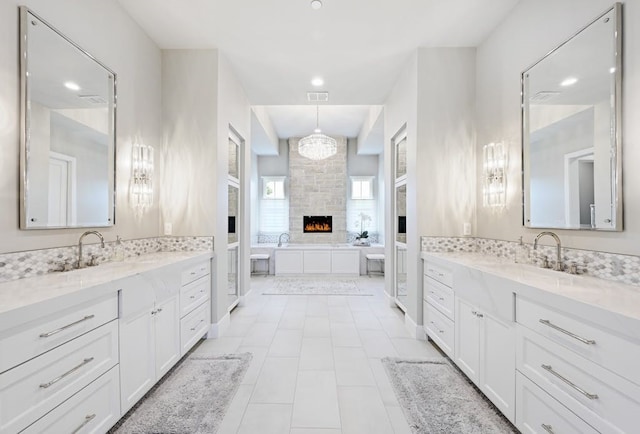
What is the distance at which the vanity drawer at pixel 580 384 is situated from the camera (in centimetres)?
111

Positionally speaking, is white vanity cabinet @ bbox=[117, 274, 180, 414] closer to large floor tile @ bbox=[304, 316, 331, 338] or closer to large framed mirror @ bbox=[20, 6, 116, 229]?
large framed mirror @ bbox=[20, 6, 116, 229]

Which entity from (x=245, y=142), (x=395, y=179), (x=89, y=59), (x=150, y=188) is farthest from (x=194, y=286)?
(x=395, y=179)

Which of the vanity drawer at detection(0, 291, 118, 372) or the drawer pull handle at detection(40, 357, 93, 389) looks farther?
the drawer pull handle at detection(40, 357, 93, 389)

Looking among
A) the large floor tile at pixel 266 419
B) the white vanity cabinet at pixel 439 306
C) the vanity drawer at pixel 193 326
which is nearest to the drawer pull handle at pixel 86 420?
the large floor tile at pixel 266 419

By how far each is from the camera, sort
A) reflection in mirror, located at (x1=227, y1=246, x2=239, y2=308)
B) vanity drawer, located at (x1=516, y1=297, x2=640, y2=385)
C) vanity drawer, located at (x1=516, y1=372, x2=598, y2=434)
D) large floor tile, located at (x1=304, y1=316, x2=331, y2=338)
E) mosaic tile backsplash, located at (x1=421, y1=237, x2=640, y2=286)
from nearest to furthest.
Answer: vanity drawer, located at (x1=516, y1=297, x2=640, y2=385), vanity drawer, located at (x1=516, y1=372, x2=598, y2=434), mosaic tile backsplash, located at (x1=421, y1=237, x2=640, y2=286), large floor tile, located at (x1=304, y1=316, x2=331, y2=338), reflection in mirror, located at (x1=227, y1=246, x2=239, y2=308)

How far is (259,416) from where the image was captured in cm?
195

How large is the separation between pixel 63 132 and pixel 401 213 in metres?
3.60

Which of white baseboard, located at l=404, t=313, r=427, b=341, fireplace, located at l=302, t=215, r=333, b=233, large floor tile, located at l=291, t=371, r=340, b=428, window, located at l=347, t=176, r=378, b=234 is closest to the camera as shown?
large floor tile, located at l=291, t=371, r=340, b=428

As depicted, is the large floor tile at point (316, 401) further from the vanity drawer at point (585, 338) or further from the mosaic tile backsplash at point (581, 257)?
the mosaic tile backsplash at point (581, 257)

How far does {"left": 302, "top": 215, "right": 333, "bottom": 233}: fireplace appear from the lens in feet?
24.7

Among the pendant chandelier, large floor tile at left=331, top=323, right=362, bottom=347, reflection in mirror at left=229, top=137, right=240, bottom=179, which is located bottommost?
large floor tile at left=331, top=323, right=362, bottom=347

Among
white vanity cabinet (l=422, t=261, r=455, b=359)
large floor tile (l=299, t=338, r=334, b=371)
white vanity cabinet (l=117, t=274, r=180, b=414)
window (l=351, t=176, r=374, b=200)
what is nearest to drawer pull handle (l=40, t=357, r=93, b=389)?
white vanity cabinet (l=117, t=274, r=180, b=414)

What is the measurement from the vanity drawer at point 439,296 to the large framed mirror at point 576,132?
35.1 inches

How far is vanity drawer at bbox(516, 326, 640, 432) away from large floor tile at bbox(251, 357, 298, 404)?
5.05 ft
